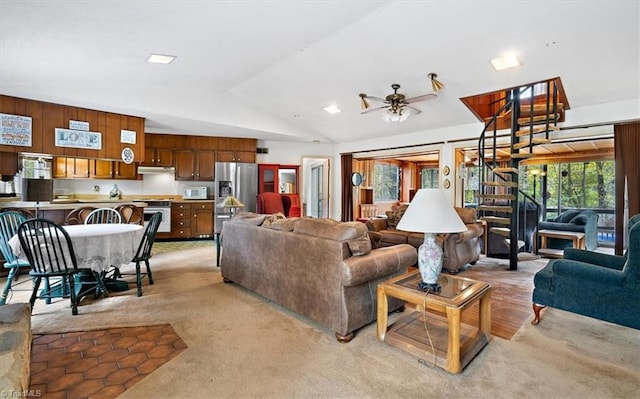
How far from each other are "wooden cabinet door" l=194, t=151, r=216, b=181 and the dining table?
415cm

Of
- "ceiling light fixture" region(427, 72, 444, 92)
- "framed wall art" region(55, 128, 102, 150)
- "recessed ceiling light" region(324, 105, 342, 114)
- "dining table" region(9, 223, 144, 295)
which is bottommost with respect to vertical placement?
"dining table" region(9, 223, 144, 295)

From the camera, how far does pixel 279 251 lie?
9.80 ft

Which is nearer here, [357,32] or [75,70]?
[357,32]

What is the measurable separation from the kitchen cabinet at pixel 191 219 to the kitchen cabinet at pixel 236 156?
44.0 inches

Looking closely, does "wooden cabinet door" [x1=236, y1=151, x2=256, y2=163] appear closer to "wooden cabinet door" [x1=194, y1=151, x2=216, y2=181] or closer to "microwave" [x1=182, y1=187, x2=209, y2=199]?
"wooden cabinet door" [x1=194, y1=151, x2=216, y2=181]

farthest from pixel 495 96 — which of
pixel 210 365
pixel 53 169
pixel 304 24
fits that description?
pixel 53 169

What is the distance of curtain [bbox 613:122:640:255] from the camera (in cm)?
432

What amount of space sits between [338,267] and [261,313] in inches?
40.9

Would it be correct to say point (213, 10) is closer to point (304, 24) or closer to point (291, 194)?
point (304, 24)

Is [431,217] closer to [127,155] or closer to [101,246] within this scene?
[101,246]

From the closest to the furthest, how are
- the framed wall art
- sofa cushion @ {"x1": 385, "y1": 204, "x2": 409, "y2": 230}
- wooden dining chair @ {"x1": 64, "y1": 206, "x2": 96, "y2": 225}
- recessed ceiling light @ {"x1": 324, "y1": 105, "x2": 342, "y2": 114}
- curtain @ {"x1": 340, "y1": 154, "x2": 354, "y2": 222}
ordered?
wooden dining chair @ {"x1": 64, "y1": 206, "x2": 96, "y2": 225} → the framed wall art → sofa cushion @ {"x1": 385, "y1": 204, "x2": 409, "y2": 230} → recessed ceiling light @ {"x1": 324, "y1": 105, "x2": 342, "y2": 114} → curtain @ {"x1": 340, "y1": 154, "x2": 354, "y2": 222}

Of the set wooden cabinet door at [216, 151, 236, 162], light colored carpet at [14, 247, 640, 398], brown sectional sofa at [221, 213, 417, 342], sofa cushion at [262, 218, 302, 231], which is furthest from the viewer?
wooden cabinet door at [216, 151, 236, 162]

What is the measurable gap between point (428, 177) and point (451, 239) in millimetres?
7205

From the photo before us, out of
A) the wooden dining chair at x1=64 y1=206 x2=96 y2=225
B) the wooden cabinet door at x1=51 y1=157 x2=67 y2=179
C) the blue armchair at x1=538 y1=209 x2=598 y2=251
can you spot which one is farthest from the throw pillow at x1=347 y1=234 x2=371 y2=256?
the wooden cabinet door at x1=51 y1=157 x2=67 y2=179
